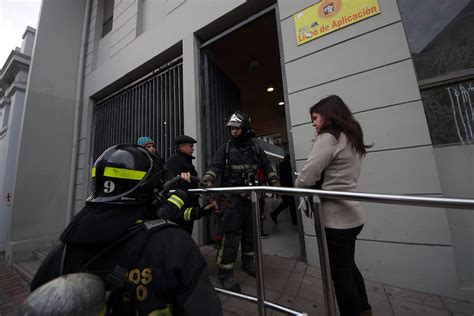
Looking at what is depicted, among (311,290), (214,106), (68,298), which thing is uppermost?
(214,106)

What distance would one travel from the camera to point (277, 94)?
6621mm

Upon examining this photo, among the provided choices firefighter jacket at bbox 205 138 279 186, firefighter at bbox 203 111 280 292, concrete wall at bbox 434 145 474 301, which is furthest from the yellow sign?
concrete wall at bbox 434 145 474 301

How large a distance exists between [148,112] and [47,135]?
3.34 meters

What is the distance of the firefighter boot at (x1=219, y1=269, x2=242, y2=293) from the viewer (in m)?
1.97

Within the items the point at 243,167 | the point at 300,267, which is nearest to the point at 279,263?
the point at 300,267

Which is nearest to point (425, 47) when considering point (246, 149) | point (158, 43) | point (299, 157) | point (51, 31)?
point (299, 157)

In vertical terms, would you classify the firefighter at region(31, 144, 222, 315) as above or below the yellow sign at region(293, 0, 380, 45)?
below

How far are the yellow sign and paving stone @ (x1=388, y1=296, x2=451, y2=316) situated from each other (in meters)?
2.96

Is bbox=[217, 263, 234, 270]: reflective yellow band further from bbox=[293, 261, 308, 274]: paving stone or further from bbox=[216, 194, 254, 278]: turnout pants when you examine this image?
bbox=[293, 261, 308, 274]: paving stone

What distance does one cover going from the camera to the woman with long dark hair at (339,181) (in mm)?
1309

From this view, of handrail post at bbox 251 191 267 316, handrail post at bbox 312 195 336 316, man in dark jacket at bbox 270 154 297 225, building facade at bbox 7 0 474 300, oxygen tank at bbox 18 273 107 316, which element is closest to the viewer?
oxygen tank at bbox 18 273 107 316

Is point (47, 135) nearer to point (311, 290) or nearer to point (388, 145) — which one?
point (311, 290)

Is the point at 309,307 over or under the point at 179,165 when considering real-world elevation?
under

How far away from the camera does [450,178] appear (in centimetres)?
205
